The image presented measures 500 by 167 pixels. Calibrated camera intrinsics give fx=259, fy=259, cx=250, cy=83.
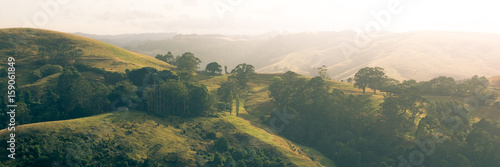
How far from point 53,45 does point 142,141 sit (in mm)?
108765

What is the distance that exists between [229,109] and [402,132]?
60.4 metres

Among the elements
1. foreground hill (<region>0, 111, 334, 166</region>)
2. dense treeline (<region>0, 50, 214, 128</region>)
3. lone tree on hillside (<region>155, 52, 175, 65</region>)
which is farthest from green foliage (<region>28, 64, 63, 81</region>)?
lone tree on hillside (<region>155, 52, 175, 65</region>)

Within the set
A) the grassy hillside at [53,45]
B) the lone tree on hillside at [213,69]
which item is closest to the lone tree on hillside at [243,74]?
the lone tree on hillside at [213,69]

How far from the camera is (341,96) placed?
102188 mm

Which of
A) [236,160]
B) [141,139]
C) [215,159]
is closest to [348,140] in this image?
[236,160]

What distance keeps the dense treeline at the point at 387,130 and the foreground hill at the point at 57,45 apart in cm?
8433

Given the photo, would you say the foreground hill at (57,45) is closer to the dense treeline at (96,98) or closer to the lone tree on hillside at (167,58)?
the dense treeline at (96,98)

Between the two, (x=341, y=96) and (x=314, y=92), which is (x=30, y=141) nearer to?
(x=314, y=92)

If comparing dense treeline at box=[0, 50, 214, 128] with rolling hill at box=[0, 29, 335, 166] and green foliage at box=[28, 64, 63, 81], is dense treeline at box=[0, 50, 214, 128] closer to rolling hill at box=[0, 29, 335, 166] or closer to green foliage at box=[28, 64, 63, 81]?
green foliage at box=[28, 64, 63, 81]

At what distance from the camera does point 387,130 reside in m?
85.6

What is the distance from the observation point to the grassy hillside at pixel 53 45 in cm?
11531

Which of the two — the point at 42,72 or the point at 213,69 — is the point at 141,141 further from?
the point at 213,69

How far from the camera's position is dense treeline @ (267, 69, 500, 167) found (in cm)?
7606

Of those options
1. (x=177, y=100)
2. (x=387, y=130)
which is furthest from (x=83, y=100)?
(x=387, y=130)
